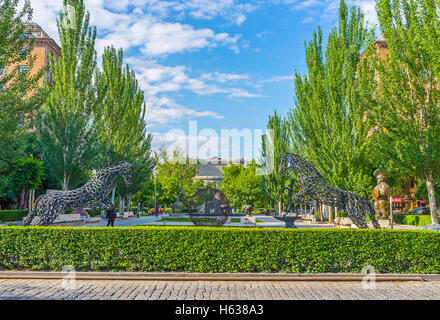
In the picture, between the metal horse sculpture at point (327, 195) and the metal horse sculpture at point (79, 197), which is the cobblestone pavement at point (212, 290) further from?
the metal horse sculpture at point (79, 197)

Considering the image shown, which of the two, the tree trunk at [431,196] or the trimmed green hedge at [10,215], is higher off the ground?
the tree trunk at [431,196]

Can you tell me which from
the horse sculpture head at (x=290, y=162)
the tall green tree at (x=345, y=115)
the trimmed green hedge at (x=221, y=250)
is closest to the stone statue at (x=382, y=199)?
the tall green tree at (x=345, y=115)

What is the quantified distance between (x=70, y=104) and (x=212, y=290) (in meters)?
19.7

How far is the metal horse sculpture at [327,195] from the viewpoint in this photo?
12.0 m

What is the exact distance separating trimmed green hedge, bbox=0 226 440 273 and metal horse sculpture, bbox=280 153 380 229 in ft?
9.15

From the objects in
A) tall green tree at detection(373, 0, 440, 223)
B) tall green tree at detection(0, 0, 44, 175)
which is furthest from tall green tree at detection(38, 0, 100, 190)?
tall green tree at detection(373, 0, 440, 223)

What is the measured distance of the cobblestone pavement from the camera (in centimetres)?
677

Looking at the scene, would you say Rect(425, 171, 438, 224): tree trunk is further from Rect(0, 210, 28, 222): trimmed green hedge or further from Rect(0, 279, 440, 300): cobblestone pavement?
Rect(0, 210, 28, 222): trimmed green hedge

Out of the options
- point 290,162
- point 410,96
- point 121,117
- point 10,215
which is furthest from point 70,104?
point 410,96

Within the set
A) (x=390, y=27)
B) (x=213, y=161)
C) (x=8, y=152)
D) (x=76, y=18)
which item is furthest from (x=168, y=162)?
(x=213, y=161)

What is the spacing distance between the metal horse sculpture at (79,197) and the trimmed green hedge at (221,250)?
2758 mm

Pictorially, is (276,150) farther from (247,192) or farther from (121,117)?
(121,117)

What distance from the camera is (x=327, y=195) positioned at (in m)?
12.5

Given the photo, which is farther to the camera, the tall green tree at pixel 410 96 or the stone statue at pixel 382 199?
the stone statue at pixel 382 199
